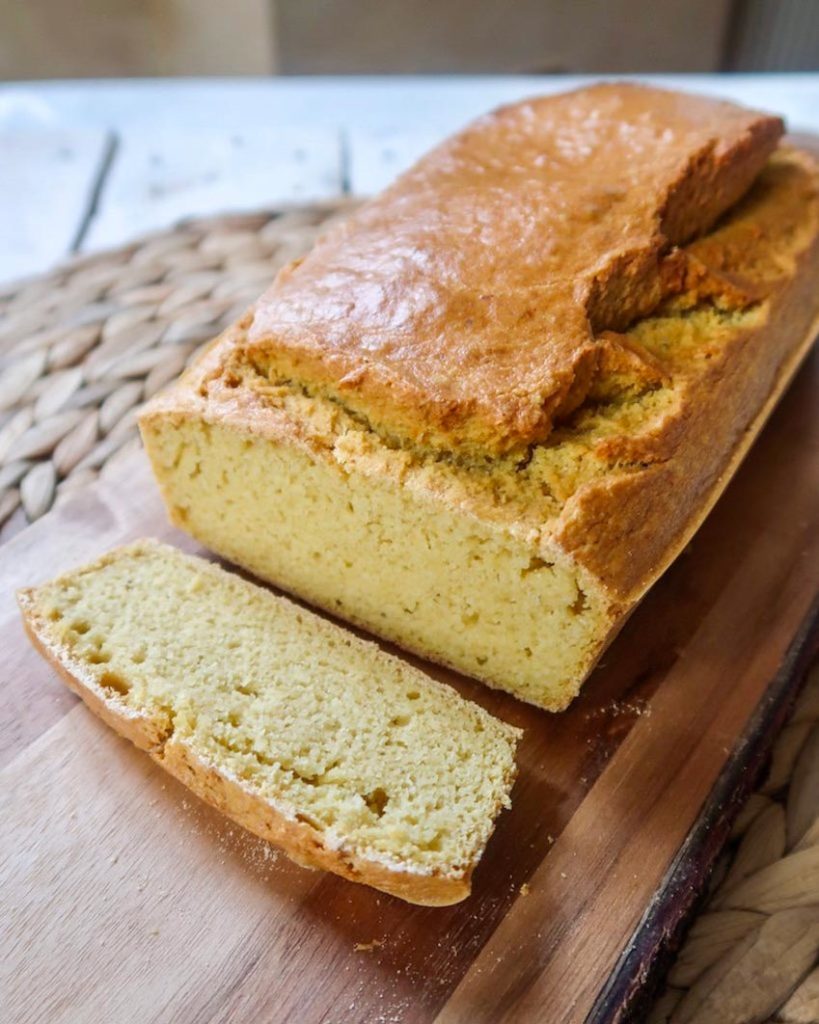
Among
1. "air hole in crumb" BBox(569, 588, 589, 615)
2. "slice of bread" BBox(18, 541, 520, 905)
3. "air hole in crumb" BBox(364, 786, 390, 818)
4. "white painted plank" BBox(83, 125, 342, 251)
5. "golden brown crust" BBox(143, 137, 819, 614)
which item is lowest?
"air hole in crumb" BBox(364, 786, 390, 818)

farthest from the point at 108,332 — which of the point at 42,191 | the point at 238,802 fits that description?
the point at 238,802

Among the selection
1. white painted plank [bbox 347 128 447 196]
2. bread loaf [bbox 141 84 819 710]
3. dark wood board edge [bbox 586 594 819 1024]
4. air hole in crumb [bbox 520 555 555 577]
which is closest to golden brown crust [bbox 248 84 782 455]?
bread loaf [bbox 141 84 819 710]

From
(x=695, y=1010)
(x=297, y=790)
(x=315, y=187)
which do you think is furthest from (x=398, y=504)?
(x=315, y=187)

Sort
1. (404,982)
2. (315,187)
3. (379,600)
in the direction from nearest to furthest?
(404,982) < (379,600) < (315,187)

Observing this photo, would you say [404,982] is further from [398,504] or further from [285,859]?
[398,504]

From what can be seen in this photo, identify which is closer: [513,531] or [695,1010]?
[695,1010]

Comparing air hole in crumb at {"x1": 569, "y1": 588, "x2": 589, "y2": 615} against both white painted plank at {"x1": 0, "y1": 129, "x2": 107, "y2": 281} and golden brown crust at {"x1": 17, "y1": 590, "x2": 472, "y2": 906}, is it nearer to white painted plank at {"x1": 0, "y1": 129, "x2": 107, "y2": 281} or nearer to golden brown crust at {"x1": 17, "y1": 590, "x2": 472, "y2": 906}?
golden brown crust at {"x1": 17, "y1": 590, "x2": 472, "y2": 906}
